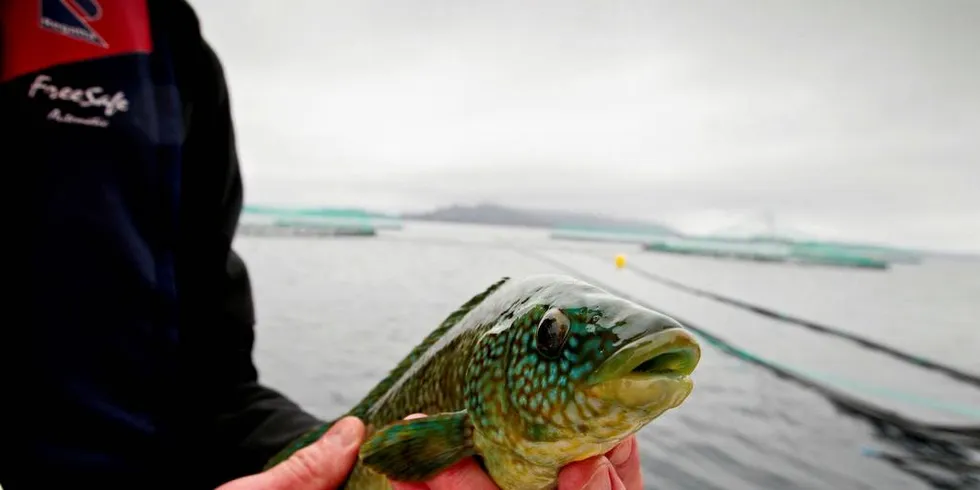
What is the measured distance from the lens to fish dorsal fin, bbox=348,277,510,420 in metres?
1.71

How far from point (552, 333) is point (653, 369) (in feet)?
0.81

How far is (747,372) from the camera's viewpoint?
A: 26.9 feet

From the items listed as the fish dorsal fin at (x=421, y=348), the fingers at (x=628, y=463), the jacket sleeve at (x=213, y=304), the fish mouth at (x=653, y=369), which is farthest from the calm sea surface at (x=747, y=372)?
the fish mouth at (x=653, y=369)

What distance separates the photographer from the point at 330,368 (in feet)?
24.3

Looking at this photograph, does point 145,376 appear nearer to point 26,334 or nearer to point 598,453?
point 26,334

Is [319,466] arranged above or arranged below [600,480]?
below

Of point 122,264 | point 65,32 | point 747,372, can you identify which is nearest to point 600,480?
point 122,264

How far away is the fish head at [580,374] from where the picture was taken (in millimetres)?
1090

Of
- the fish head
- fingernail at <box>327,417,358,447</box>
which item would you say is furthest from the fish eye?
fingernail at <box>327,417,358,447</box>

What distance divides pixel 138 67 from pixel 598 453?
2.40 meters

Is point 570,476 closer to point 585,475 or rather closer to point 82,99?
point 585,475

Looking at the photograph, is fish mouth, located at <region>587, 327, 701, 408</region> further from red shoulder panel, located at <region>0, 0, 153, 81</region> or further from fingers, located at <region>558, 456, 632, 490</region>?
red shoulder panel, located at <region>0, 0, 153, 81</region>

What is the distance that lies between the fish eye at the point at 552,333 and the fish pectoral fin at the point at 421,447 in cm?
32

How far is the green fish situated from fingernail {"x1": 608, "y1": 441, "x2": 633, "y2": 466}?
286mm
